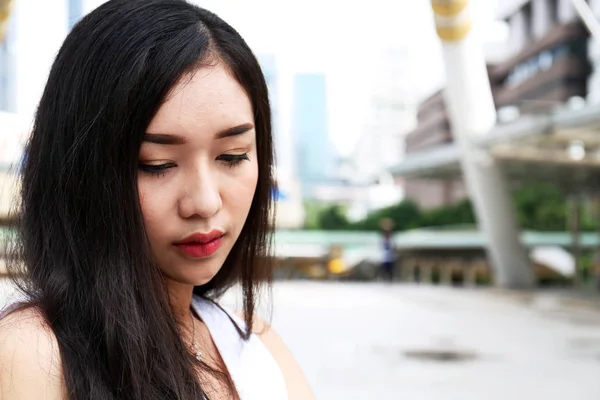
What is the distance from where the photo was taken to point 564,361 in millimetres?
6699

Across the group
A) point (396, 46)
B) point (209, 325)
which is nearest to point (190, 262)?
point (209, 325)

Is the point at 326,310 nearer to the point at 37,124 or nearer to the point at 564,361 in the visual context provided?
the point at 564,361

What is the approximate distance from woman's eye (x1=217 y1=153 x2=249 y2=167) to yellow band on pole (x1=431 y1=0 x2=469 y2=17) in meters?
11.8

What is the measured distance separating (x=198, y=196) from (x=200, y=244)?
96 millimetres

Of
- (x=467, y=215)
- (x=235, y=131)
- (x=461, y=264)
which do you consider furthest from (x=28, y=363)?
(x=467, y=215)

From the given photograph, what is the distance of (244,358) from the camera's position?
141 cm

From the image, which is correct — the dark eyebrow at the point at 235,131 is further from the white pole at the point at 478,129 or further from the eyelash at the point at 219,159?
the white pole at the point at 478,129

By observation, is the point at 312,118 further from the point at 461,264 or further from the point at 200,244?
the point at 200,244

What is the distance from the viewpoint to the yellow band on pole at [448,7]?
12459mm

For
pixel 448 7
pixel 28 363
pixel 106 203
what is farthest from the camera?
pixel 448 7

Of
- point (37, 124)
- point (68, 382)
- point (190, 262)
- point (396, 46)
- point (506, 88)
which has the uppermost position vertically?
point (396, 46)

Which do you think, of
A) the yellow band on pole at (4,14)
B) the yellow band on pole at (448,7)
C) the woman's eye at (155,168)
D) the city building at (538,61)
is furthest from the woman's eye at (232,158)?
the city building at (538,61)

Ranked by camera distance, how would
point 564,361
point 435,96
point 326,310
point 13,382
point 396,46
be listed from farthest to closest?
1. point 396,46
2. point 435,96
3. point 326,310
4. point 564,361
5. point 13,382

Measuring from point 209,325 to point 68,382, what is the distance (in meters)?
0.45
